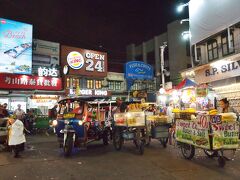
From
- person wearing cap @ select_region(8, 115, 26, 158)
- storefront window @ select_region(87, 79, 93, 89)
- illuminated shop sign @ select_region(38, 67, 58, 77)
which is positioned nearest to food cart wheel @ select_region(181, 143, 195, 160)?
person wearing cap @ select_region(8, 115, 26, 158)

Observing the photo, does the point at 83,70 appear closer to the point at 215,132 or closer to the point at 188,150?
the point at 188,150

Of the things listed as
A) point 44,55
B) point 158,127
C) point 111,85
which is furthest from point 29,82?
point 158,127

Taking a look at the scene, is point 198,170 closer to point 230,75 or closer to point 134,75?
point 230,75

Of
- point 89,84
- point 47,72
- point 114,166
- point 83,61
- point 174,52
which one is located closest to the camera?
point 114,166

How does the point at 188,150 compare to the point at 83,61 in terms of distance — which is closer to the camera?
the point at 188,150

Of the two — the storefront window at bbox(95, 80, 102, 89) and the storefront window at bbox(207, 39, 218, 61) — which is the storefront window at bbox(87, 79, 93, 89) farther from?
the storefront window at bbox(207, 39, 218, 61)

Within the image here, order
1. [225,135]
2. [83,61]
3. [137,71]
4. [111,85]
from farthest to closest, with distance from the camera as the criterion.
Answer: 1. [111,85]
2. [83,61]
3. [137,71]
4. [225,135]

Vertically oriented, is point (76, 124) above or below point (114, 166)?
above

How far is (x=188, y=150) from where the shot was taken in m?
8.37

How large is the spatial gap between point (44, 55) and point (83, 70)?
4.86m

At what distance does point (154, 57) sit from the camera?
129 feet

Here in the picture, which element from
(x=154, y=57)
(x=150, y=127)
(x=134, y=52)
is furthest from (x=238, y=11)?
(x=134, y=52)

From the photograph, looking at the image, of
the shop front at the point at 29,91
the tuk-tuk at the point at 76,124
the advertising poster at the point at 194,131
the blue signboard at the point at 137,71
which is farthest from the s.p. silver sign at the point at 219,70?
the shop front at the point at 29,91

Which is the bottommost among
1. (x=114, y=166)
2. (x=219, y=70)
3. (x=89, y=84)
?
(x=114, y=166)
